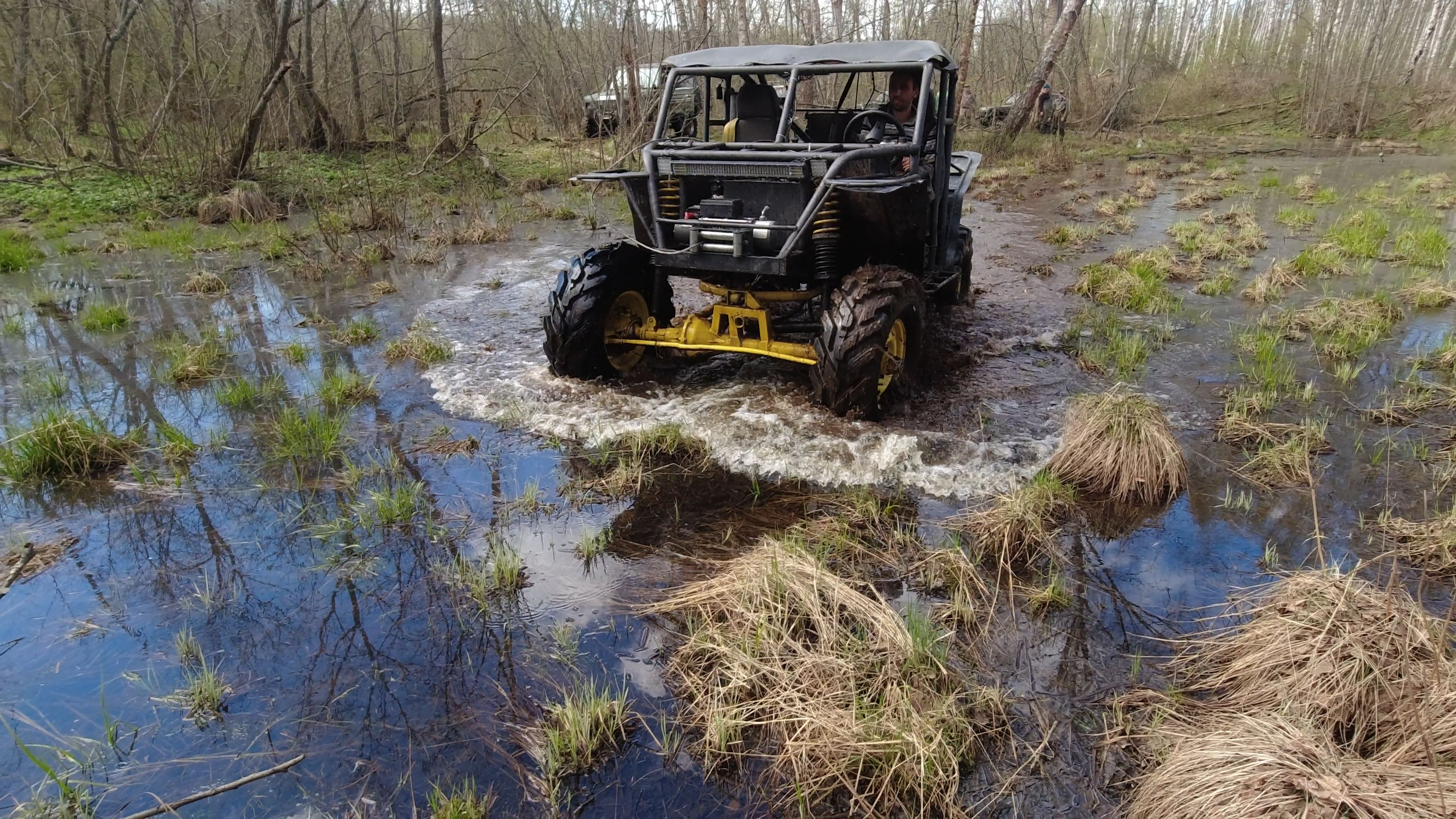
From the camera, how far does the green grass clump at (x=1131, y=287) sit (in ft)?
24.2

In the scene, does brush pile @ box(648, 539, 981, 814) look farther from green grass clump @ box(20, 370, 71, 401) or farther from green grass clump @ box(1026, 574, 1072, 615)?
green grass clump @ box(20, 370, 71, 401)

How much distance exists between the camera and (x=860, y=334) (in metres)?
4.68

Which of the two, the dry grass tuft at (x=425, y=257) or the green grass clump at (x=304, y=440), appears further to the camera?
the dry grass tuft at (x=425, y=257)

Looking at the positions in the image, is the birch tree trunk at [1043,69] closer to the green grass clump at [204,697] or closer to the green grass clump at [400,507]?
the green grass clump at [400,507]

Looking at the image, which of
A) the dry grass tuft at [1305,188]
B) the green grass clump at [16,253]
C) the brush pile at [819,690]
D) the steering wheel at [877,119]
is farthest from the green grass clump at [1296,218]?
the green grass clump at [16,253]

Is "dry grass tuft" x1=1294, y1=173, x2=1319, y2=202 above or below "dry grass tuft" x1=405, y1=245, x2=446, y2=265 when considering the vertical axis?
above

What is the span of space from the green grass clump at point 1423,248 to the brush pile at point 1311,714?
716 centimetres

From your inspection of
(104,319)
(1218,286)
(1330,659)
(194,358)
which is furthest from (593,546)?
(1218,286)

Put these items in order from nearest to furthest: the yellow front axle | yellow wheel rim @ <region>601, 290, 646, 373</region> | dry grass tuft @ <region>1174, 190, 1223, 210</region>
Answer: the yellow front axle
yellow wheel rim @ <region>601, 290, 646, 373</region>
dry grass tuft @ <region>1174, 190, 1223, 210</region>

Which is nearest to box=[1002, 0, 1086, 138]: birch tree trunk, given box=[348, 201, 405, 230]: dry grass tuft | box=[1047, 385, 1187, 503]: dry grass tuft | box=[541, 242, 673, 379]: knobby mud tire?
box=[348, 201, 405, 230]: dry grass tuft

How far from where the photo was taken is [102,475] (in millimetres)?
4465

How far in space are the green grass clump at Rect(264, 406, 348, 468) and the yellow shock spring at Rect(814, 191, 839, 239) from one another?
3.10 metres

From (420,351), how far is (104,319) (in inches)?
122

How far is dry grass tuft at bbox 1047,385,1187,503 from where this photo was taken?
4234 mm
